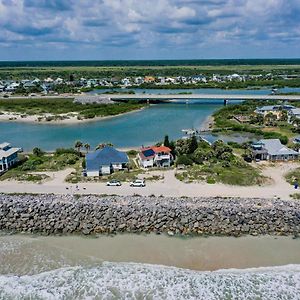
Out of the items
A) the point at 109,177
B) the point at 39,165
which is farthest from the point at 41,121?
the point at 109,177

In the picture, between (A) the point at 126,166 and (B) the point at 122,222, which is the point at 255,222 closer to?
(B) the point at 122,222

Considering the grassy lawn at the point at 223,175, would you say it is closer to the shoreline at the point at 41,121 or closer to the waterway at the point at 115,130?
the waterway at the point at 115,130

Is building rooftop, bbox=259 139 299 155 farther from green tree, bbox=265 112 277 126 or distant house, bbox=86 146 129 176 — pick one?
green tree, bbox=265 112 277 126

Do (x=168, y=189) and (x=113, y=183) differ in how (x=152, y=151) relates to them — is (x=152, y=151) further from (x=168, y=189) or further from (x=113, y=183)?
(x=168, y=189)

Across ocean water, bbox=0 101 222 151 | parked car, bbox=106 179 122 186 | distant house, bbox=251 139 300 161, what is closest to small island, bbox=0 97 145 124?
ocean water, bbox=0 101 222 151

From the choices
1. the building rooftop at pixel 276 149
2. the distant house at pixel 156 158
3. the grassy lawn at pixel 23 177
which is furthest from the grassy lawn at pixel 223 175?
the grassy lawn at pixel 23 177

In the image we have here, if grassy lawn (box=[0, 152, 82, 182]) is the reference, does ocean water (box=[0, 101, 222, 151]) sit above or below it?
below

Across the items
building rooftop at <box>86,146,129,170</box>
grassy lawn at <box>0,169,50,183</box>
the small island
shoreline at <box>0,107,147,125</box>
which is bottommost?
shoreline at <box>0,107,147,125</box>
